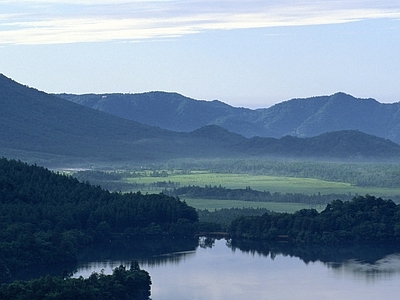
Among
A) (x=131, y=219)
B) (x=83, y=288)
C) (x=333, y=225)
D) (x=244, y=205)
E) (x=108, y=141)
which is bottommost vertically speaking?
(x=83, y=288)

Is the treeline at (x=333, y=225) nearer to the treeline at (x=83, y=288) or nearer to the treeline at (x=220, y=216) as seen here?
the treeline at (x=220, y=216)

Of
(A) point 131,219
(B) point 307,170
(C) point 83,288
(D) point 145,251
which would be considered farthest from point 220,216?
(B) point 307,170

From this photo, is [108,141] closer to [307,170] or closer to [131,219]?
[307,170]

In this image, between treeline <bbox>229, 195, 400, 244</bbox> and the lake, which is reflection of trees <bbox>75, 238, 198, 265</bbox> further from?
treeline <bbox>229, 195, 400, 244</bbox>

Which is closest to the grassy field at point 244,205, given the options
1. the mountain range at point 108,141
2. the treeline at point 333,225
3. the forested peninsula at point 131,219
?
the forested peninsula at point 131,219

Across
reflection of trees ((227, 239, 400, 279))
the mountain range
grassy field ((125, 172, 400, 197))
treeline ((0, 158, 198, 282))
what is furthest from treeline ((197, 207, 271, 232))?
the mountain range
